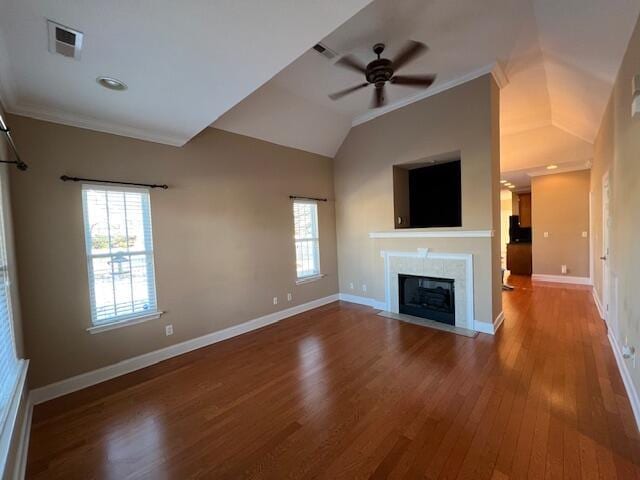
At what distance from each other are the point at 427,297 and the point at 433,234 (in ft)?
3.53

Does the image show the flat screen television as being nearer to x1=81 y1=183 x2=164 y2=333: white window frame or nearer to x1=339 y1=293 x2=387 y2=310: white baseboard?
x1=339 y1=293 x2=387 y2=310: white baseboard

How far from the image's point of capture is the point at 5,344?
1.76m

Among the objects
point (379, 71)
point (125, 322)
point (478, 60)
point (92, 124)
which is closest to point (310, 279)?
point (125, 322)

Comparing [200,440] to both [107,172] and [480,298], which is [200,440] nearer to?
[107,172]

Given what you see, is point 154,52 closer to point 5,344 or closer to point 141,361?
point 5,344

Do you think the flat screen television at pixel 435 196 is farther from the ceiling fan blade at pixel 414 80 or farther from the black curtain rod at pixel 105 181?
the black curtain rod at pixel 105 181

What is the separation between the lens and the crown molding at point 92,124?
2434 millimetres

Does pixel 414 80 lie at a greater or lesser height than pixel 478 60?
Result: lesser

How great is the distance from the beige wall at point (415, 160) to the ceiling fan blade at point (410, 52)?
66.0 inches

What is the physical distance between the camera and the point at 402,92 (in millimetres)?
4016

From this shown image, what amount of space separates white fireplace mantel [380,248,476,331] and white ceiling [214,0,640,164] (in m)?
2.43

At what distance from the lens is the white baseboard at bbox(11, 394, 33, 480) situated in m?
1.66

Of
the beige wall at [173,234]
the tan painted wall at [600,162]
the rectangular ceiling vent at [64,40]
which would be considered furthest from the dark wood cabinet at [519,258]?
the rectangular ceiling vent at [64,40]

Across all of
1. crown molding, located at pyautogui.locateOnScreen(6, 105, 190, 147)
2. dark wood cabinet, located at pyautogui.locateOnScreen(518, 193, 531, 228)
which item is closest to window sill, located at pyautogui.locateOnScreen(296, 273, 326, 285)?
crown molding, located at pyautogui.locateOnScreen(6, 105, 190, 147)
